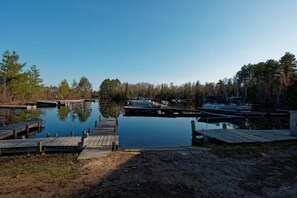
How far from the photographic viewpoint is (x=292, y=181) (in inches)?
254

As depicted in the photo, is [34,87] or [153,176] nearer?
[153,176]

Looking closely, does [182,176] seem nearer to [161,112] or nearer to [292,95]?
[161,112]

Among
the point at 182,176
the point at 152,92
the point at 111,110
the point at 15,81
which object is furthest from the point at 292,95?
the point at 152,92

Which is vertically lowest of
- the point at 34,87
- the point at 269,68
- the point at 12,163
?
the point at 12,163

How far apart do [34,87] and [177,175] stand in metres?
59.5

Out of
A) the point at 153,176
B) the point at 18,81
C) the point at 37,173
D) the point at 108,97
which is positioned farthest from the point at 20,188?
the point at 108,97

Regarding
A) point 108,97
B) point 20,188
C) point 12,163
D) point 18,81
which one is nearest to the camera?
point 20,188

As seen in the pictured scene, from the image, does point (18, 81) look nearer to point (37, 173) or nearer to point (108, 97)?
point (37, 173)

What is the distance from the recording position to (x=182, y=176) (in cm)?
670

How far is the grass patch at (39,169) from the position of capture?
21.1 feet

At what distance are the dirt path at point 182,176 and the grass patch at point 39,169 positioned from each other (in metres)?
0.33

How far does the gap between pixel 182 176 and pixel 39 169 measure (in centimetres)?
423

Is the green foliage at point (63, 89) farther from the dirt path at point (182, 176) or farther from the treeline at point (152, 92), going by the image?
the dirt path at point (182, 176)

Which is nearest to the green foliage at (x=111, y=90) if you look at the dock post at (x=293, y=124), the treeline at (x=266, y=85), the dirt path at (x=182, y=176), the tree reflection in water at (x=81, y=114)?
the treeline at (x=266, y=85)
